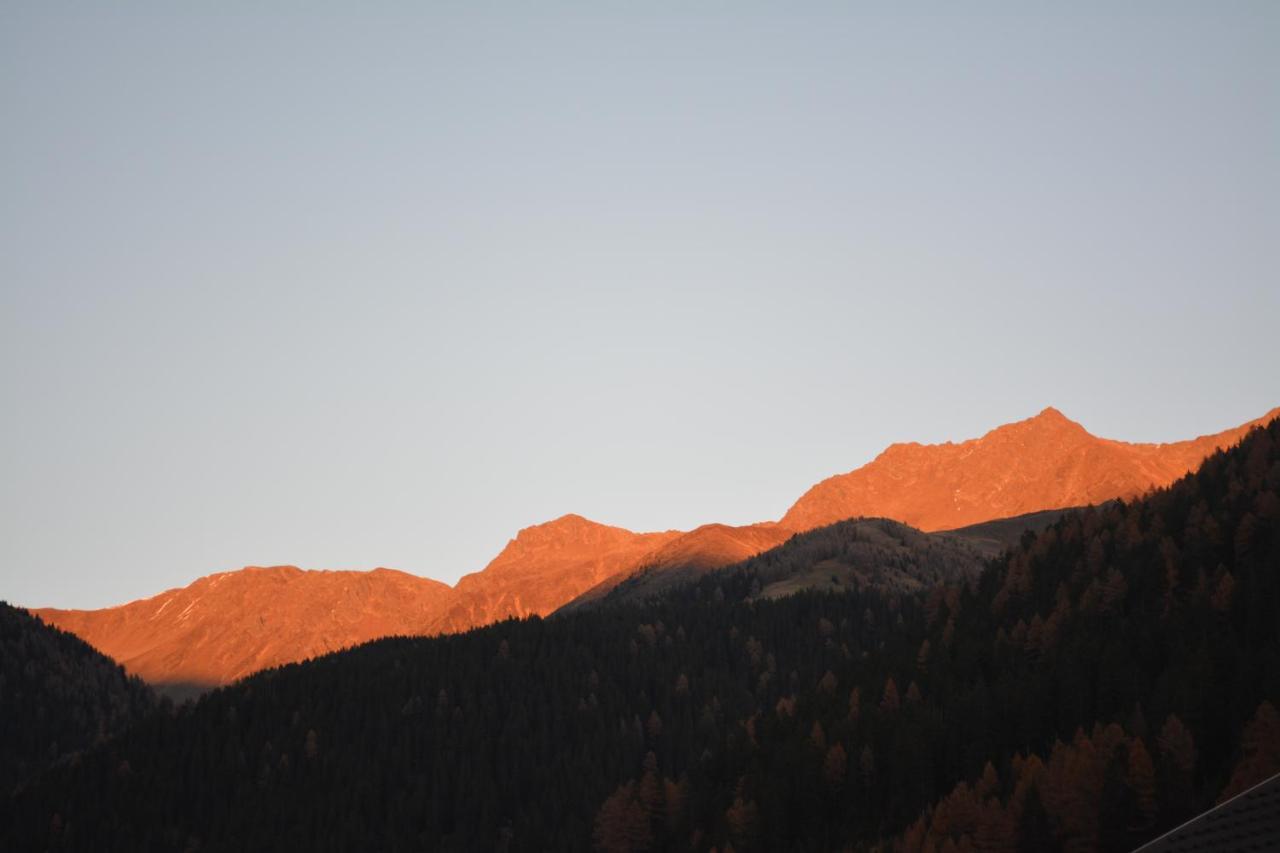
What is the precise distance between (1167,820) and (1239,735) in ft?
72.4

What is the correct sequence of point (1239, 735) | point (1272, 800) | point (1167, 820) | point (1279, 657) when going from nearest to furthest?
point (1272, 800), point (1167, 820), point (1239, 735), point (1279, 657)

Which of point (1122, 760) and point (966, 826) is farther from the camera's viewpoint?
point (966, 826)

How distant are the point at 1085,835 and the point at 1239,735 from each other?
2664 cm

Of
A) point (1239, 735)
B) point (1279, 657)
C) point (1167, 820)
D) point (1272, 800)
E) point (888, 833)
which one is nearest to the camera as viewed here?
point (1272, 800)

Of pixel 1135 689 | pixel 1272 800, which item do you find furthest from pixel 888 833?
pixel 1272 800

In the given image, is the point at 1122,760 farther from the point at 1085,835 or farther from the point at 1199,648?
the point at 1199,648

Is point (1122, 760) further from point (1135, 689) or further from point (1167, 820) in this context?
point (1135, 689)

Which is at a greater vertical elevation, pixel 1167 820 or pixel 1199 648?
pixel 1199 648

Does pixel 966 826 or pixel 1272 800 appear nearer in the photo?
pixel 1272 800

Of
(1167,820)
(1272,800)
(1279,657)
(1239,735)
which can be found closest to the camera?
(1272,800)

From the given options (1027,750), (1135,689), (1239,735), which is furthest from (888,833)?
(1239,735)

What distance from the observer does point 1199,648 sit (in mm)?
199875

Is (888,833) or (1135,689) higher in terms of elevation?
(1135,689)

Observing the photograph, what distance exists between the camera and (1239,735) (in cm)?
16738
